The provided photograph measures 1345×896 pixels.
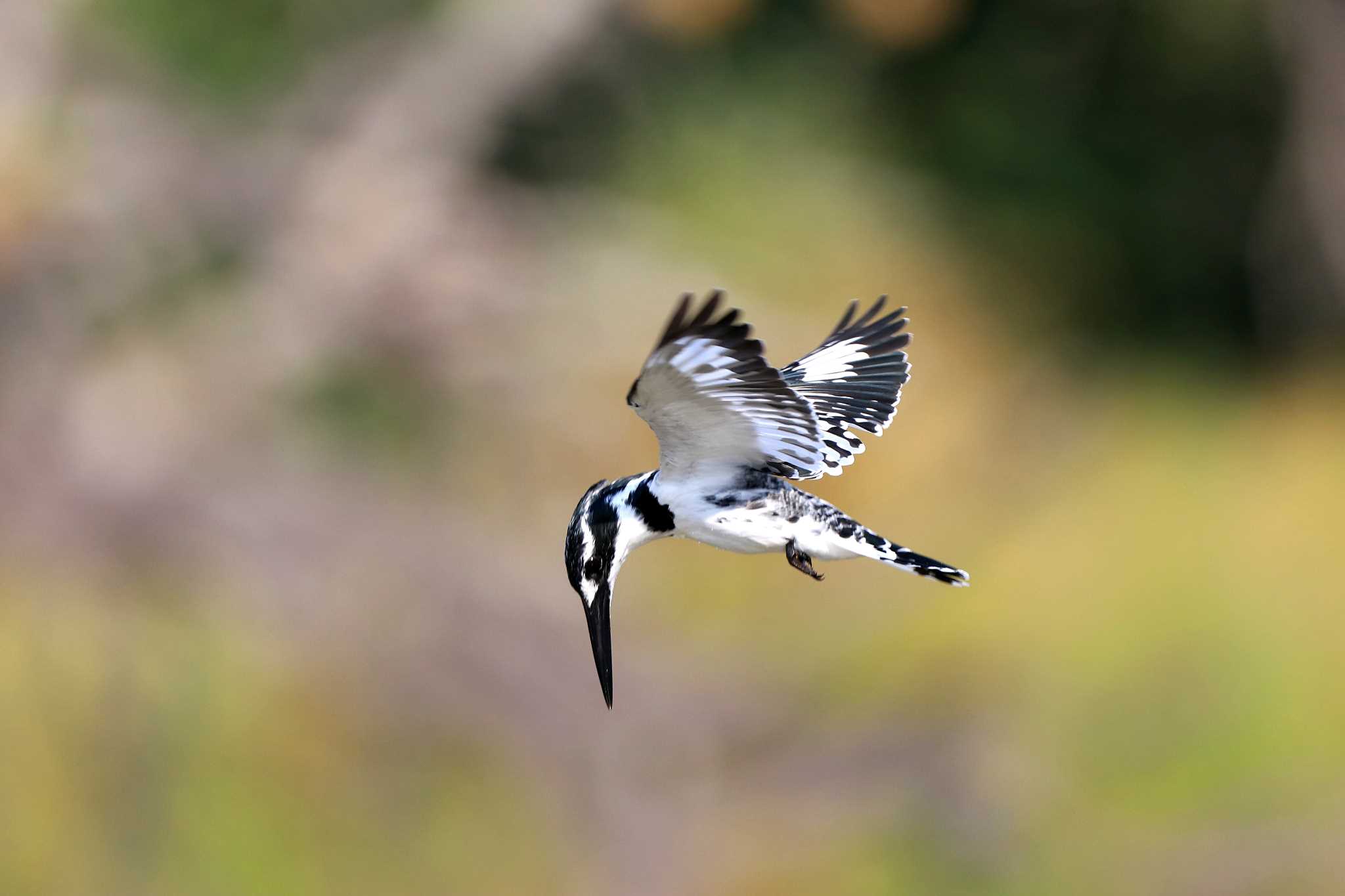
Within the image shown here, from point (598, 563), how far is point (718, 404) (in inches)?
8.4

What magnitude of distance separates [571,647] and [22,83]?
109 inches

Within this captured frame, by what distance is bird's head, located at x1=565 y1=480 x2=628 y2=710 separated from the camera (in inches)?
68.7

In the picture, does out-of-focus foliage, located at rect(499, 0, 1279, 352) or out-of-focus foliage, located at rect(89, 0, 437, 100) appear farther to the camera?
out-of-focus foliage, located at rect(499, 0, 1279, 352)

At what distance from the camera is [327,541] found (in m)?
5.33

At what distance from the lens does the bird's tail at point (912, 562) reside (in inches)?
70.2

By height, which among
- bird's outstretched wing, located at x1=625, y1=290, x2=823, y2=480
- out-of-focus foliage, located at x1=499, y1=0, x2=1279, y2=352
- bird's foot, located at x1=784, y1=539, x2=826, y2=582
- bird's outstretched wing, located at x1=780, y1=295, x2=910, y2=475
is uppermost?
out-of-focus foliage, located at x1=499, y1=0, x2=1279, y2=352

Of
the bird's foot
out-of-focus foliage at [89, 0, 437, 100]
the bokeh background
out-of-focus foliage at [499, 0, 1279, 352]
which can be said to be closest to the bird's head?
the bird's foot

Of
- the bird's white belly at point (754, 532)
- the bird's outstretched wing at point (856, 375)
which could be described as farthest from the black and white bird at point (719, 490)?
the bird's outstretched wing at point (856, 375)

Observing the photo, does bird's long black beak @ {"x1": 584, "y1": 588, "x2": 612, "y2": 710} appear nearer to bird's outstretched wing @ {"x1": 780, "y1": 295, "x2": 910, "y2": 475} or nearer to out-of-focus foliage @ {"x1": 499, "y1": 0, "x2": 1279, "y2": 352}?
bird's outstretched wing @ {"x1": 780, "y1": 295, "x2": 910, "y2": 475}

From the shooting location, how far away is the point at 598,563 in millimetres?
1760

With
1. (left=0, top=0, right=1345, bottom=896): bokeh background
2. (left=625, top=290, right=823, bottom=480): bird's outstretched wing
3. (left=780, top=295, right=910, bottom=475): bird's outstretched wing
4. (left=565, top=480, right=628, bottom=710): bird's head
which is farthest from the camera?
(left=0, top=0, right=1345, bottom=896): bokeh background

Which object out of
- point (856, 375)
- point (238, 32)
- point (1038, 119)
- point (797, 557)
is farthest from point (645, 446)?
point (797, 557)

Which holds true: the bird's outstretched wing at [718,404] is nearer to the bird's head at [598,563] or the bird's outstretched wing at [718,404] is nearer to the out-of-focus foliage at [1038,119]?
the bird's head at [598,563]

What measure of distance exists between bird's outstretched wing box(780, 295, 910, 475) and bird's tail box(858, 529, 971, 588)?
219mm
